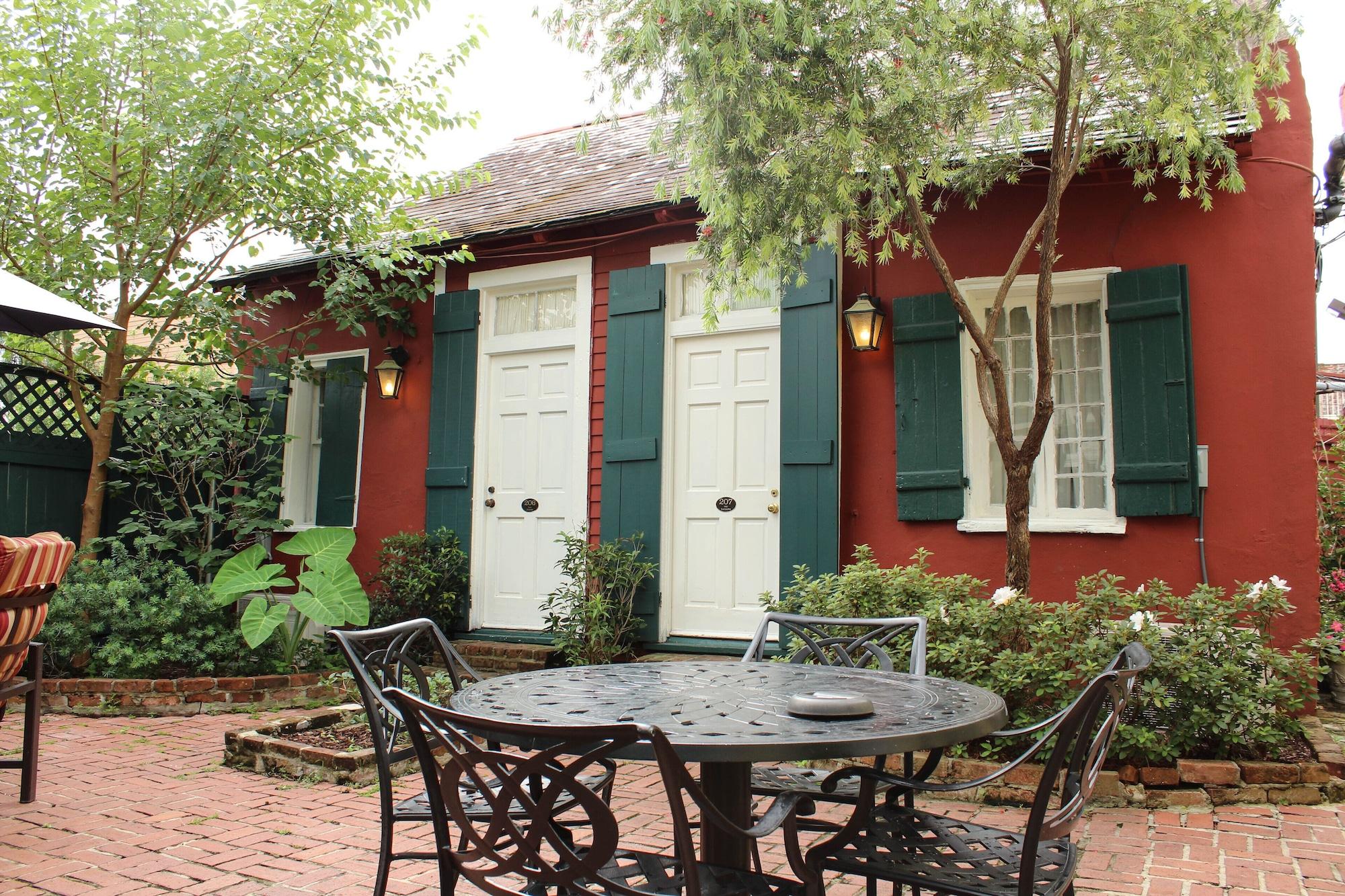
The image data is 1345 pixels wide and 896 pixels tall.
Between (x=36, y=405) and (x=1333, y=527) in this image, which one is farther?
(x=36, y=405)

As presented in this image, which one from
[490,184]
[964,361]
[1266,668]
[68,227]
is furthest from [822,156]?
[68,227]

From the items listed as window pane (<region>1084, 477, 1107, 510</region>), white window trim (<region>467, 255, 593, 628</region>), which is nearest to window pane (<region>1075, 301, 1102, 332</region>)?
window pane (<region>1084, 477, 1107, 510</region>)

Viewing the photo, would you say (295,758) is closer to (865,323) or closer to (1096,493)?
(865,323)

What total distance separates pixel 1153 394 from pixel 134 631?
651 centimetres

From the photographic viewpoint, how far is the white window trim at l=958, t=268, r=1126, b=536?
5.39m

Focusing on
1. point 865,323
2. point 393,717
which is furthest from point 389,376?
point 393,717

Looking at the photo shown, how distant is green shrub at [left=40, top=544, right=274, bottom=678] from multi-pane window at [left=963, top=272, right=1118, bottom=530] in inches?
195

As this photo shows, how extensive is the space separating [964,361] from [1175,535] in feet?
5.13

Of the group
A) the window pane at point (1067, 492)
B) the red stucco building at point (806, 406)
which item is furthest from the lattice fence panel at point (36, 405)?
the window pane at point (1067, 492)

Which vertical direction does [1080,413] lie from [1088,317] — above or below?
below

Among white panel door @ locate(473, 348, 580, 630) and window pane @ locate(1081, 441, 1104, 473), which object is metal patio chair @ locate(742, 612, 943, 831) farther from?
white panel door @ locate(473, 348, 580, 630)

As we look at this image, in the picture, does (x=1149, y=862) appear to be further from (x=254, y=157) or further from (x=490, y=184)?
(x=490, y=184)

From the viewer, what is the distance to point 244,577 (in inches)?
248

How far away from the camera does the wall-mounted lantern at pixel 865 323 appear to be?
5.84 meters
